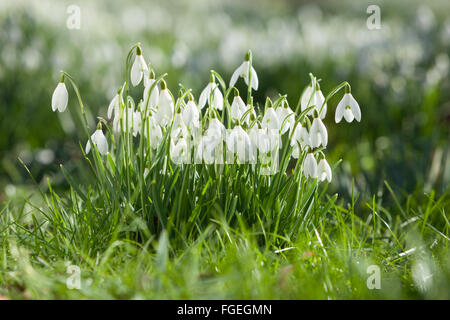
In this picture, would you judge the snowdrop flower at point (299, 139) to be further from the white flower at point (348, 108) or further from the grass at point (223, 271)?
the grass at point (223, 271)

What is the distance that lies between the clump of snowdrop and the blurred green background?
4.44ft

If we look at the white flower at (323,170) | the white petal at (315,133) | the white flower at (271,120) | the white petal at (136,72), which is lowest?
the white flower at (323,170)

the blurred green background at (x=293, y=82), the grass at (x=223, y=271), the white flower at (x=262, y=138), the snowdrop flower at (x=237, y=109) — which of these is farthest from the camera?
the blurred green background at (x=293, y=82)

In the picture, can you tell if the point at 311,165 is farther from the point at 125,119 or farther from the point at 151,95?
the point at 125,119

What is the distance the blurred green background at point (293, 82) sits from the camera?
13.5ft

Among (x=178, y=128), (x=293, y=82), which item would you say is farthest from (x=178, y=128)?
(x=293, y=82)

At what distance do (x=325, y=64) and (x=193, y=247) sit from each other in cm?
491

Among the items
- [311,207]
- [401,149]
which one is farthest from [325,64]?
[311,207]

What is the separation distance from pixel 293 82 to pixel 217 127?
→ 415 cm

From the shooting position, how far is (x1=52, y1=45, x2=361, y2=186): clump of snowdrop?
212 centimetres

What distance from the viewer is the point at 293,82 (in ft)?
20.0

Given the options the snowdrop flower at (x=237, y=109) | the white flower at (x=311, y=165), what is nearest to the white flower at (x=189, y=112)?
the snowdrop flower at (x=237, y=109)

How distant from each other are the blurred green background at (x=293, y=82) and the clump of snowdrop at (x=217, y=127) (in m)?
1.35
